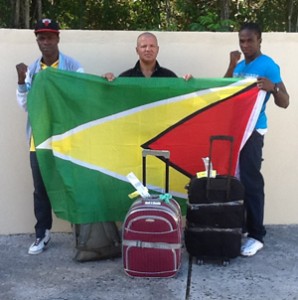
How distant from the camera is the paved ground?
3756 millimetres

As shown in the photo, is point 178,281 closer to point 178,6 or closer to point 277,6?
point 178,6

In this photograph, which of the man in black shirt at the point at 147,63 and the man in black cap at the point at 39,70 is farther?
the man in black shirt at the point at 147,63

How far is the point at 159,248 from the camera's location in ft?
12.8

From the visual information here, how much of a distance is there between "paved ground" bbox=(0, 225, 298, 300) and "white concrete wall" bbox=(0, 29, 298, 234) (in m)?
0.54

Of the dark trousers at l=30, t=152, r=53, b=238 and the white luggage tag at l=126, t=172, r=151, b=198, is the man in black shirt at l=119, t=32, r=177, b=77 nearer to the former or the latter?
the white luggage tag at l=126, t=172, r=151, b=198

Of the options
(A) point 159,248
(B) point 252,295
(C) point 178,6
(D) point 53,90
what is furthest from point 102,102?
(C) point 178,6

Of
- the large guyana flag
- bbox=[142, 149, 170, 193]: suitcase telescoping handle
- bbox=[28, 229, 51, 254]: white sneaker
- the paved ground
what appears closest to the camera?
the paved ground

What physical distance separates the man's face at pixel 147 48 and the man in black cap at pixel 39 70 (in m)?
0.53

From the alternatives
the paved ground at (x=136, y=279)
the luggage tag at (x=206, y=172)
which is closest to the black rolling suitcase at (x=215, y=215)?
the luggage tag at (x=206, y=172)

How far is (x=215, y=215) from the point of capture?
162 inches

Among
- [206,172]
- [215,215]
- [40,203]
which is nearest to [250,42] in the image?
[206,172]

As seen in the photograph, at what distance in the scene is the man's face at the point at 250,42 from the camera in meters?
4.21

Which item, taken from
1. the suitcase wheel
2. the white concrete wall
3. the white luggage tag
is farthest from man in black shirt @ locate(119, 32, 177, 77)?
the suitcase wheel

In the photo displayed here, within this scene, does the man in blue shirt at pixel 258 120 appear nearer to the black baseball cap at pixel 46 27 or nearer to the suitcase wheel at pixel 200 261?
the suitcase wheel at pixel 200 261
